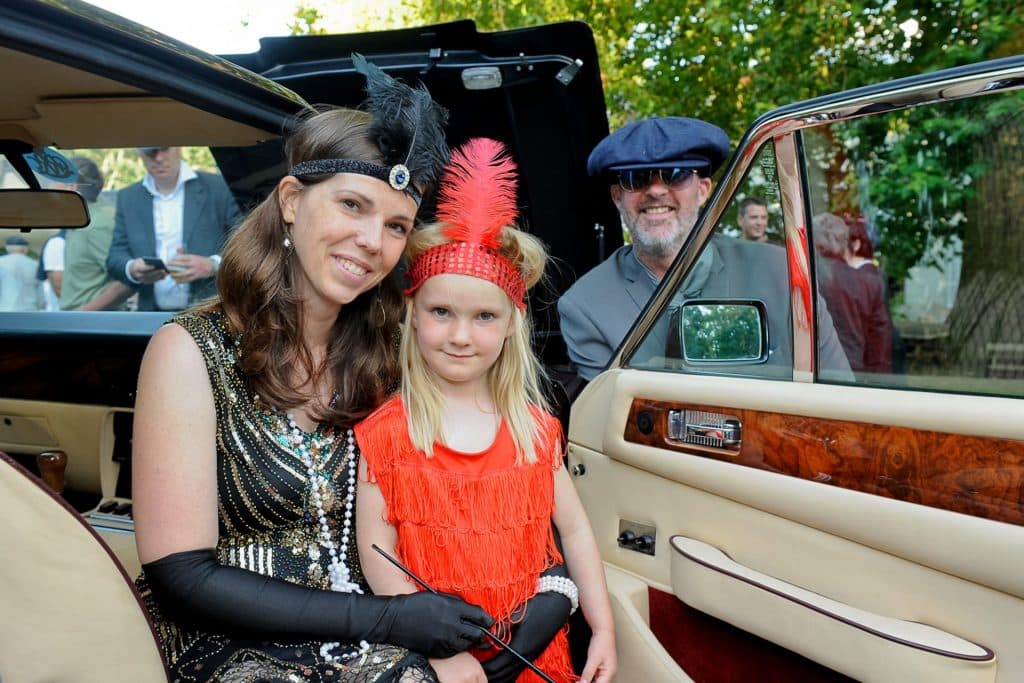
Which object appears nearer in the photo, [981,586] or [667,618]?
[981,586]

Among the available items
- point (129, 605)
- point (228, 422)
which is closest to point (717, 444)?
point (228, 422)

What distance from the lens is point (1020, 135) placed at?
8.60ft

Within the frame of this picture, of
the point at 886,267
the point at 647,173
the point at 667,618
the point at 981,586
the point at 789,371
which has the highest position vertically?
the point at 647,173

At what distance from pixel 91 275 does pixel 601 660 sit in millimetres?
3347

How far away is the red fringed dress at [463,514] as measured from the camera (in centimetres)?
182

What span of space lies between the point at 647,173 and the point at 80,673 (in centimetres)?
240

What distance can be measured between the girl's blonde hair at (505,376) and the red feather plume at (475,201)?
0.11 ft

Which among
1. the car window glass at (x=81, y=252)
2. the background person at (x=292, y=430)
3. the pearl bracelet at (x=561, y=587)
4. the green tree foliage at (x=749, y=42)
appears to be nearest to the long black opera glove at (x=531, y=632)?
the pearl bracelet at (x=561, y=587)

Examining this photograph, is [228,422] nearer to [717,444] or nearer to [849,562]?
[717,444]

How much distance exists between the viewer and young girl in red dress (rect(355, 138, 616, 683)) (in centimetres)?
183

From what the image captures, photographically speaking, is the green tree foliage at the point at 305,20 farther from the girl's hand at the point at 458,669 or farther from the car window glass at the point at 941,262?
the girl's hand at the point at 458,669

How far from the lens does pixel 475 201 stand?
1953 millimetres

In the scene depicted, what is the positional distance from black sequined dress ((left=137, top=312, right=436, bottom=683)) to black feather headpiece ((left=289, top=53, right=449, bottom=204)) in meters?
0.45

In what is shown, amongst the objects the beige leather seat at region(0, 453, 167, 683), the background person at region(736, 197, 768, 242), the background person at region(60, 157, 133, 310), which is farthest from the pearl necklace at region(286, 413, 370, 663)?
the background person at region(60, 157, 133, 310)
